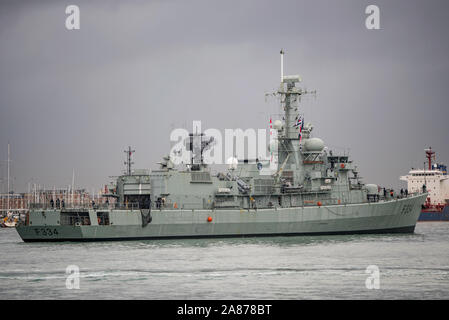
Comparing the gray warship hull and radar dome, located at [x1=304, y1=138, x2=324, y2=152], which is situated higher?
radar dome, located at [x1=304, y1=138, x2=324, y2=152]

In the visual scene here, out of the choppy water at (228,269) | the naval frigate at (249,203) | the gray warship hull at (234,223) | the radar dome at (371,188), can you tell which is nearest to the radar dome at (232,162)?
the naval frigate at (249,203)

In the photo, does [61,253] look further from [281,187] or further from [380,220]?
[380,220]

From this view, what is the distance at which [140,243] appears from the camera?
34.6 metres

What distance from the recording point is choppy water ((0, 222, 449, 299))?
19203mm

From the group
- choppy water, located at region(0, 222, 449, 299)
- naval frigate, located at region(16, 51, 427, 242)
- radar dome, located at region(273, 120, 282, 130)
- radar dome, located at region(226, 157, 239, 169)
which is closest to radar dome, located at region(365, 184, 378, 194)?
naval frigate, located at region(16, 51, 427, 242)

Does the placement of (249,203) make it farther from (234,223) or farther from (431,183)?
(431,183)

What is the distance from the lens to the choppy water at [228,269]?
19203mm

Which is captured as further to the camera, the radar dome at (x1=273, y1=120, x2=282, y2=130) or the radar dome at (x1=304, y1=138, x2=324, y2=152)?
the radar dome at (x1=273, y1=120, x2=282, y2=130)

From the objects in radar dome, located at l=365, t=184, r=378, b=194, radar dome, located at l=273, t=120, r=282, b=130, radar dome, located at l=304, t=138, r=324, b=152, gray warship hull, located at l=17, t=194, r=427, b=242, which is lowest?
gray warship hull, located at l=17, t=194, r=427, b=242

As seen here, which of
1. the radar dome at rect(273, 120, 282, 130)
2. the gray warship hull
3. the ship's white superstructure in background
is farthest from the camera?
the ship's white superstructure in background

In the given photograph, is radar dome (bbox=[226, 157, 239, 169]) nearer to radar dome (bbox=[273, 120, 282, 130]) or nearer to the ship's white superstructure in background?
radar dome (bbox=[273, 120, 282, 130])

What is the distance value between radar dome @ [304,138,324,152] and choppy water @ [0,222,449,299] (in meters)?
8.50

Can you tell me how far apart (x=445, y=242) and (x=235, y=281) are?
60.4 feet

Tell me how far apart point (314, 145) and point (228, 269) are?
62.8 feet
